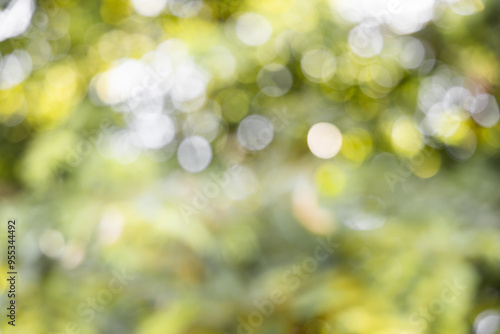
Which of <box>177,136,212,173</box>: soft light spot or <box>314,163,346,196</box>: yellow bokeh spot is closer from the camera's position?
<box>314,163,346,196</box>: yellow bokeh spot

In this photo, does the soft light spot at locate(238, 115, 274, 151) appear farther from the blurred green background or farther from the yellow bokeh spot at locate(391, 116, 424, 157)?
the yellow bokeh spot at locate(391, 116, 424, 157)

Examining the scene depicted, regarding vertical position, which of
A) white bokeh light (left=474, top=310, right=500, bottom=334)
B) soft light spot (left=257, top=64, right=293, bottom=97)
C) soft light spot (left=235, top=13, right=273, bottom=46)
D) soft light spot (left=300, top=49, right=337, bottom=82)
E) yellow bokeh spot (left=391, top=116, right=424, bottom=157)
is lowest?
white bokeh light (left=474, top=310, right=500, bottom=334)

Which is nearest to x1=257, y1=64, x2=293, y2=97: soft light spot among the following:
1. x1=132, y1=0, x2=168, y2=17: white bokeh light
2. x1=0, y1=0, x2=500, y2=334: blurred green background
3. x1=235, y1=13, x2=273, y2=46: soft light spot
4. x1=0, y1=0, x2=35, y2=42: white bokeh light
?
x1=0, y1=0, x2=500, y2=334: blurred green background

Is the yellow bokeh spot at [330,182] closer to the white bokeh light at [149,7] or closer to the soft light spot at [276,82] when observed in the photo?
the soft light spot at [276,82]

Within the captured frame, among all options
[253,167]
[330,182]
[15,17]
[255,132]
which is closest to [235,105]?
[255,132]

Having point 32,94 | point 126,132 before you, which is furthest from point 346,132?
point 32,94

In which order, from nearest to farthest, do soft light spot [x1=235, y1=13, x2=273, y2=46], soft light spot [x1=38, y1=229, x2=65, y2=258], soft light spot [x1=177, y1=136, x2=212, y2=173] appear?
soft light spot [x1=38, y1=229, x2=65, y2=258] < soft light spot [x1=235, y1=13, x2=273, y2=46] < soft light spot [x1=177, y1=136, x2=212, y2=173]

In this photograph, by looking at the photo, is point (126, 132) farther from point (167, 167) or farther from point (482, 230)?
point (482, 230)

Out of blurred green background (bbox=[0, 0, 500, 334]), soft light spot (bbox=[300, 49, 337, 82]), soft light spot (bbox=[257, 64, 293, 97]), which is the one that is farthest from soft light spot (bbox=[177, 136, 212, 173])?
soft light spot (bbox=[300, 49, 337, 82])

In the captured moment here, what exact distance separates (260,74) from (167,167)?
0.32m

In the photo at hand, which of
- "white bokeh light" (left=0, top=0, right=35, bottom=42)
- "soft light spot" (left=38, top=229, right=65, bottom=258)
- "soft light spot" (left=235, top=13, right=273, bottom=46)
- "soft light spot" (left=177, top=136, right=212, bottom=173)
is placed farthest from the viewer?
"soft light spot" (left=177, top=136, right=212, bottom=173)

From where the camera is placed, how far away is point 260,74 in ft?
3.09

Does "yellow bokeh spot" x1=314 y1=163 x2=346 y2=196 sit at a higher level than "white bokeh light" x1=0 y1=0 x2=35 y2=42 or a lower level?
lower

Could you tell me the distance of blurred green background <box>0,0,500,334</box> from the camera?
0.64 metres
